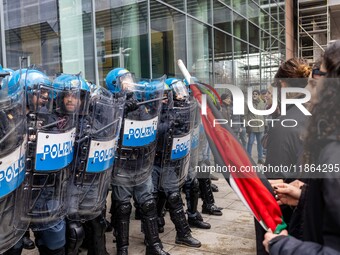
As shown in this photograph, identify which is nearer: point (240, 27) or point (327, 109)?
point (327, 109)

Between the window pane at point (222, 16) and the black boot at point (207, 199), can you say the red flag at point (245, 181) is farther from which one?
the window pane at point (222, 16)

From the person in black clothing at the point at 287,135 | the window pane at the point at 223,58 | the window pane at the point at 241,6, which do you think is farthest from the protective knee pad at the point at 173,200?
the window pane at the point at 241,6

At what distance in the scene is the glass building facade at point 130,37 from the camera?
17.7 feet

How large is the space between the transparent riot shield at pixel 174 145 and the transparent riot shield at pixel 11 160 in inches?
71.8

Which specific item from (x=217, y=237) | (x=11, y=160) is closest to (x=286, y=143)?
(x=11, y=160)

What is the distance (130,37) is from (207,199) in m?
3.53

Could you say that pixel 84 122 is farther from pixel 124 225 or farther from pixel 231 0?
pixel 231 0

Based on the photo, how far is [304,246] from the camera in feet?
4.00

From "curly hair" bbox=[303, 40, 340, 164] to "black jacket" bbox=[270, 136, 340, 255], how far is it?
1.5 inches

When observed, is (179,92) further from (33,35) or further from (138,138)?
(33,35)

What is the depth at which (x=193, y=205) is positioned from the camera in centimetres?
467

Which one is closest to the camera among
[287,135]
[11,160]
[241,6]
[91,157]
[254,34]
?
[11,160]

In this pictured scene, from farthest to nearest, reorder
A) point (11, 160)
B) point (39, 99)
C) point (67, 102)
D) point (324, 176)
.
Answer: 1. point (67, 102)
2. point (39, 99)
3. point (11, 160)
4. point (324, 176)

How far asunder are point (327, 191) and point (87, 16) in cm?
589
